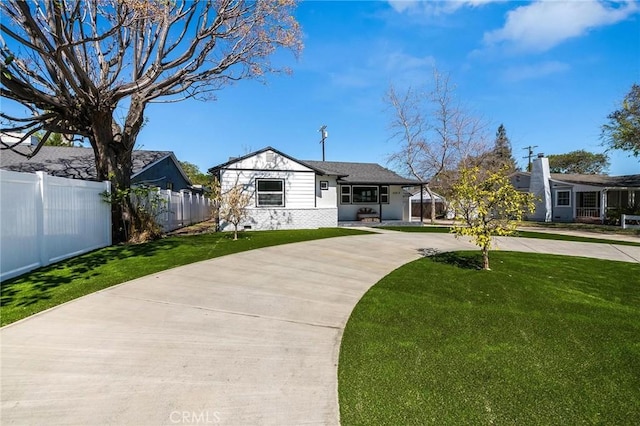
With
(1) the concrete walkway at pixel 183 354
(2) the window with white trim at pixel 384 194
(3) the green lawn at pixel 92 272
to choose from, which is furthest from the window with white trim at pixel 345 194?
(1) the concrete walkway at pixel 183 354

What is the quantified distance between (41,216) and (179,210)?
972 centimetres

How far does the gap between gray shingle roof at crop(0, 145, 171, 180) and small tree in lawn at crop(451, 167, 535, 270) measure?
Answer: 1554 cm

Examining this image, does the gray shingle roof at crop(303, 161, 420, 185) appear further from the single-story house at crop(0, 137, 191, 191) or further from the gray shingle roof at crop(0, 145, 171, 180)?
the gray shingle roof at crop(0, 145, 171, 180)

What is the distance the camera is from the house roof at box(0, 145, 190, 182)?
15461mm

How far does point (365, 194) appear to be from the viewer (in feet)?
71.8

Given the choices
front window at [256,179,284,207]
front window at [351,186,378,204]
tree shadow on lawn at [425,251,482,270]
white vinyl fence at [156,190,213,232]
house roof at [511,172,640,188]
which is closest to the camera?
tree shadow on lawn at [425,251,482,270]

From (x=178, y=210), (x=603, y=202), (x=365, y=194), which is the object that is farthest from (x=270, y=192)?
(x=603, y=202)

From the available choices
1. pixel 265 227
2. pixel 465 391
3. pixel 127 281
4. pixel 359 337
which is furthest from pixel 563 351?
pixel 265 227

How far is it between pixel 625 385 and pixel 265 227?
14537mm

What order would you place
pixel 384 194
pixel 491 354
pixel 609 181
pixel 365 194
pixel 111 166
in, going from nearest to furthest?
pixel 491 354
pixel 111 166
pixel 365 194
pixel 384 194
pixel 609 181

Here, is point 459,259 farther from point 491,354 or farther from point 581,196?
point 581,196

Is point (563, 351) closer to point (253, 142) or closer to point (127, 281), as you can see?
point (127, 281)

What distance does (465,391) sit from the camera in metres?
2.78

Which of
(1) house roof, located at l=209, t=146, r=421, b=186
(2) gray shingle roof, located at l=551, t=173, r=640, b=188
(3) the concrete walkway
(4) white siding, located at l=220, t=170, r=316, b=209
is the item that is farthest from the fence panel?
(2) gray shingle roof, located at l=551, t=173, r=640, b=188
